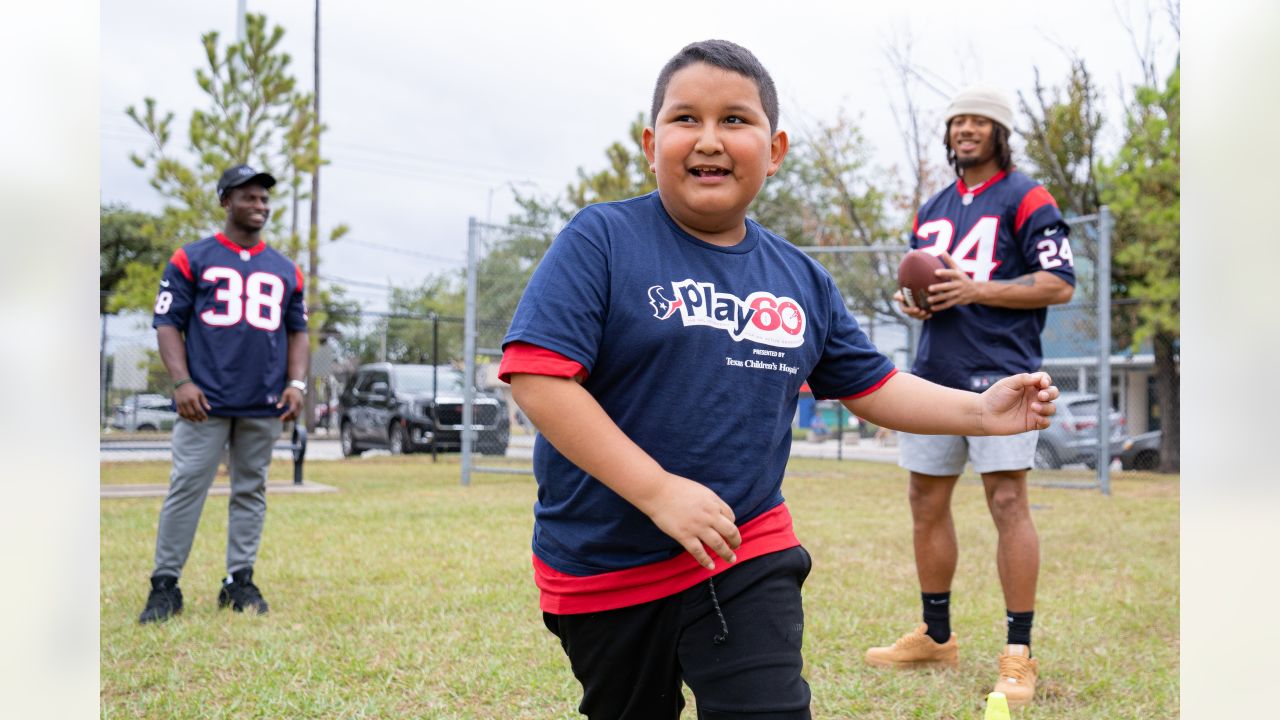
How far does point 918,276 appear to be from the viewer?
158 inches

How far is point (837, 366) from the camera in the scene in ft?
8.23

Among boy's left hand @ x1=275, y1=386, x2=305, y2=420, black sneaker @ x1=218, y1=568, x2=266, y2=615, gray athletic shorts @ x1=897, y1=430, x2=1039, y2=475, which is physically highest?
boy's left hand @ x1=275, y1=386, x2=305, y2=420

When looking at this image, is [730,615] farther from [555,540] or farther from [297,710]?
[297,710]

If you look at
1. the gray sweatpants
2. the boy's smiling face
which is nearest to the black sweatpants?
the boy's smiling face

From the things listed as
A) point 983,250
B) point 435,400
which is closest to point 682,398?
point 983,250

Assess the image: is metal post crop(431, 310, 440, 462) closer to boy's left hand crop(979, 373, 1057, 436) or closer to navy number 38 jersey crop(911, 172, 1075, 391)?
navy number 38 jersey crop(911, 172, 1075, 391)

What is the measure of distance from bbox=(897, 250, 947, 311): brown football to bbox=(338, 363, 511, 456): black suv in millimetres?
12554

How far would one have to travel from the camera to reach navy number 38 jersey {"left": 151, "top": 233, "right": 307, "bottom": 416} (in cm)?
519

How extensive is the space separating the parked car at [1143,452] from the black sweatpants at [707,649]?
1744 cm

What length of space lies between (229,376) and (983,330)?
3.60 meters

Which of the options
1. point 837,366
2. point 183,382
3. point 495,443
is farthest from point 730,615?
point 495,443

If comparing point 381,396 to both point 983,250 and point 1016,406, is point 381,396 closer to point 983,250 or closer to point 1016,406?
point 983,250

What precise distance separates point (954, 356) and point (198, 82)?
12.9 m
